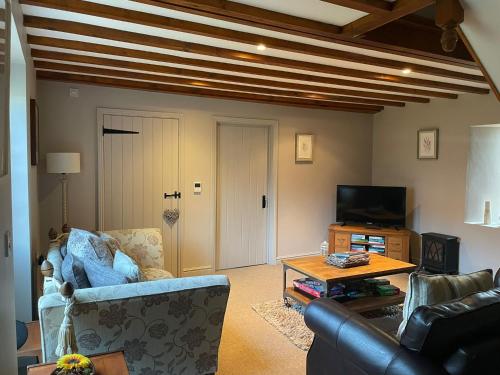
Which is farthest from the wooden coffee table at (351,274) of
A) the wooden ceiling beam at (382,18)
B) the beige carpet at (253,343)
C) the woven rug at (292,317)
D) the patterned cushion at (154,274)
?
the wooden ceiling beam at (382,18)

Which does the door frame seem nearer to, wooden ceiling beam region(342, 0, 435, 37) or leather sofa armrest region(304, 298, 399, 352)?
wooden ceiling beam region(342, 0, 435, 37)

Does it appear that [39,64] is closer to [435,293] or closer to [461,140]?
[435,293]

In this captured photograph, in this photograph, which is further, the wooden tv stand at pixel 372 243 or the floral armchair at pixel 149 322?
the wooden tv stand at pixel 372 243

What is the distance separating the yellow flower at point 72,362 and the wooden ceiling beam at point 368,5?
2035 mm

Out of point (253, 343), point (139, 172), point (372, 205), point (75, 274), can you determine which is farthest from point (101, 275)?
point (372, 205)

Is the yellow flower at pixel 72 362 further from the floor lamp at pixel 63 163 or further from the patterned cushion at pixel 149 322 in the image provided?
the floor lamp at pixel 63 163

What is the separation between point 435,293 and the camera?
1.93 meters

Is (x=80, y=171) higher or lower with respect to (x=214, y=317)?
higher

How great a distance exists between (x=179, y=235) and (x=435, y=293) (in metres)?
3.41

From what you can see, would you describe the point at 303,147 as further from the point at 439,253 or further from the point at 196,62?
the point at 196,62

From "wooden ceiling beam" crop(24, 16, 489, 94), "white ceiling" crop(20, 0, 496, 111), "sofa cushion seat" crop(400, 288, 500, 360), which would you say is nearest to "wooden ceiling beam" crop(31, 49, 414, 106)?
"white ceiling" crop(20, 0, 496, 111)

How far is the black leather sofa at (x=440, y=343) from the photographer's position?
1554 mm

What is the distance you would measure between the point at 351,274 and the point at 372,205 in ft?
7.69

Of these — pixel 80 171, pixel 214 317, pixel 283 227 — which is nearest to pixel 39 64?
pixel 80 171
